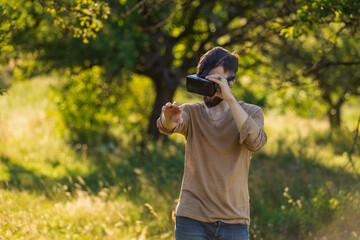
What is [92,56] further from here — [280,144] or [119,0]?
[280,144]

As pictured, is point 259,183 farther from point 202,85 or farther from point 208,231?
point 202,85

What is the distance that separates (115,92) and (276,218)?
6.39m

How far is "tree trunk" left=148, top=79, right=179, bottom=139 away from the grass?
60cm

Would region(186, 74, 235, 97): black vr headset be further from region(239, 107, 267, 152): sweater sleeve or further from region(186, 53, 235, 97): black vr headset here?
region(239, 107, 267, 152): sweater sleeve

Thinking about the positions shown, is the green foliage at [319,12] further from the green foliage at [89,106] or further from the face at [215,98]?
the green foliage at [89,106]

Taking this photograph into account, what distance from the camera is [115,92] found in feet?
36.4

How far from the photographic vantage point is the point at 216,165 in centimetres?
277

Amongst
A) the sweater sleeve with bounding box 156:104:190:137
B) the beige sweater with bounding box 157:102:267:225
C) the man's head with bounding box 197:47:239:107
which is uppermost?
the man's head with bounding box 197:47:239:107

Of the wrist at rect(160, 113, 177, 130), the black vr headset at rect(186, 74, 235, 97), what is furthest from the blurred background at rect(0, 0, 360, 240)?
the black vr headset at rect(186, 74, 235, 97)

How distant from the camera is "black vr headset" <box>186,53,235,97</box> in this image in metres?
2.71

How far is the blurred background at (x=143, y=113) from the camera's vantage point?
542cm

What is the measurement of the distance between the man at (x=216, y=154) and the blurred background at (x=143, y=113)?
2190 mm

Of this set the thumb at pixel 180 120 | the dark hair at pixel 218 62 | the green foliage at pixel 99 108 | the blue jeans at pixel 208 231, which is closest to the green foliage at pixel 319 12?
the dark hair at pixel 218 62

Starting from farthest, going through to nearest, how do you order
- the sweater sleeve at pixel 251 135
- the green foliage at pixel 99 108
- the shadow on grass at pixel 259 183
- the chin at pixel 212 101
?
the green foliage at pixel 99 108 → the shadow on grass at pixel 259 183 → the chin at pixel 212 101 → the sweater sleeve at pixel 251 135
